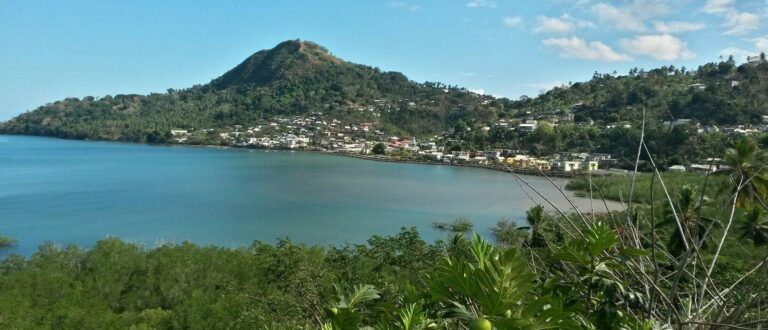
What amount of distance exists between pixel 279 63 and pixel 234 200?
284ft

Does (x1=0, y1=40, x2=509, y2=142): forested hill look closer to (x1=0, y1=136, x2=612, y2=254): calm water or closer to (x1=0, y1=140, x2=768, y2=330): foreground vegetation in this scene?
(x1=0, y1=136, x2=612, y2=254): calm water

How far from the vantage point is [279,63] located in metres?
111

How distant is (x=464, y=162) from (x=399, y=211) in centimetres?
2438

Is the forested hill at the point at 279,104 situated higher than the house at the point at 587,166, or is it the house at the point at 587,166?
the forested hill at the point at 279,104

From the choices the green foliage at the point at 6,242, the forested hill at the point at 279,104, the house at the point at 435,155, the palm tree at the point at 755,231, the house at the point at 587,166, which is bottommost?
the green foliage at the point at 6,242

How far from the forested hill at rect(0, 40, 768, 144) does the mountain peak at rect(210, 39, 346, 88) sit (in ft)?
0.94

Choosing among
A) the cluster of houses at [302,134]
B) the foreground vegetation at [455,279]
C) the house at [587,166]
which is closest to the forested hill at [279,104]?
the cluster of houses at [302,134]

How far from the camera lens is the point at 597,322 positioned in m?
1.45

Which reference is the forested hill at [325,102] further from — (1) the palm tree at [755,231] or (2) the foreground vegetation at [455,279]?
(2) the foreground vegetation at [455,279]

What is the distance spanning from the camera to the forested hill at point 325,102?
62.7 m

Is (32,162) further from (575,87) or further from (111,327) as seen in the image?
(575,87)

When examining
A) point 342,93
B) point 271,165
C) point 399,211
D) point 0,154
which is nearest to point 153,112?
point 342,93

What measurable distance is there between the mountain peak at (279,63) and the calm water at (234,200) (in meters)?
61.0

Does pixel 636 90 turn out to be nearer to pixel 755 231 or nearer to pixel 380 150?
pixel 380 150
